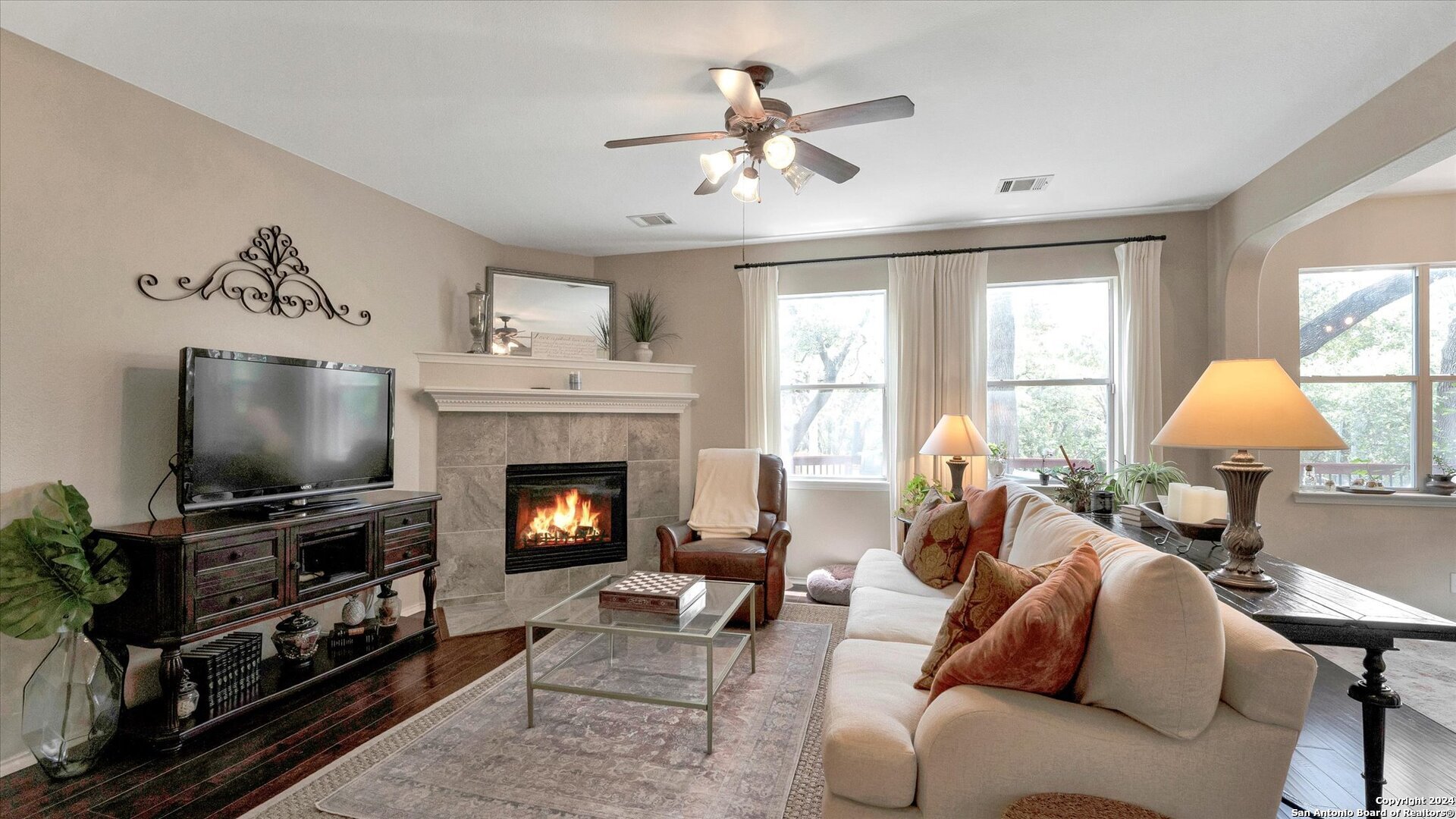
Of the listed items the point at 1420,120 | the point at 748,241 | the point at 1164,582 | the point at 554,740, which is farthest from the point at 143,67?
the point at 1420,120

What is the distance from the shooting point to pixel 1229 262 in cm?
380

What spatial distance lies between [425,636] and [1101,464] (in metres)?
4.54

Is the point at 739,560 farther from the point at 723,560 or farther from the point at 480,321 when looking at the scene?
the point at 480,321

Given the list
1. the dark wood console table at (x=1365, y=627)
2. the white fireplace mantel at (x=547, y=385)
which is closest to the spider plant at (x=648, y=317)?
the white fireplace mantel at (x=547, y=385)

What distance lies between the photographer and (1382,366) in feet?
12.8

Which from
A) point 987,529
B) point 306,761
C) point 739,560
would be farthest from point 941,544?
point 306,761

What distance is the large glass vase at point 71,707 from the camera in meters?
2.11

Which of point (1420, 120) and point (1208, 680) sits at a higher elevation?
point (1420, 120)

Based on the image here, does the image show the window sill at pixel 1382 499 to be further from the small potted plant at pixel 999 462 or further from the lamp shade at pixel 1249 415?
the lamp shade at pixel 1249 415

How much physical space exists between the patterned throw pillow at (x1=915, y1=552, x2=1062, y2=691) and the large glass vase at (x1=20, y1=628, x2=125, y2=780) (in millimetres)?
2901

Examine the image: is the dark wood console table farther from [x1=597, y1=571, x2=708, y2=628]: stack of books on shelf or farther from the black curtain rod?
the black curtain rod

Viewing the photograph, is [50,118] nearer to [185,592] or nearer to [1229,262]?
[185,592]

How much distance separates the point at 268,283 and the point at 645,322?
2.47 m

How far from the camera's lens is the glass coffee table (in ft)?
7.59
